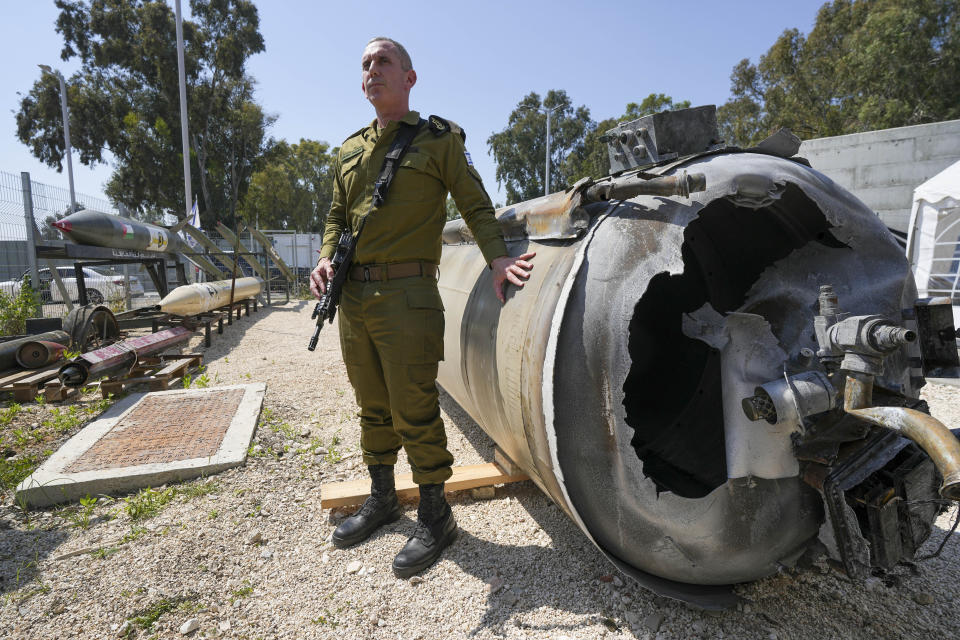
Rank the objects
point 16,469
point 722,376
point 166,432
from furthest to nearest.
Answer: point 166,432
point 16,469
point 722,376

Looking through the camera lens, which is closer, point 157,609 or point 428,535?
point 157,609

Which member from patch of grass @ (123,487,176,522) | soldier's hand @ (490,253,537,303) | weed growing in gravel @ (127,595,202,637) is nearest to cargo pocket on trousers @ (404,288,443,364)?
soldier's hand @ (490,253,537,303)

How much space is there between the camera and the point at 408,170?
7.60ft

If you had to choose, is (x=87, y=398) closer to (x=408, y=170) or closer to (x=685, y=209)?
(x=408, y=170)

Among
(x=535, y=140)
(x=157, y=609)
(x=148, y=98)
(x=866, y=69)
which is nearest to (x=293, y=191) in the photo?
(x=148, y=98)

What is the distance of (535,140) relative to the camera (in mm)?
36406

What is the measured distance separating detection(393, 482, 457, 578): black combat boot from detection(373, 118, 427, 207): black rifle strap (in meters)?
1.34

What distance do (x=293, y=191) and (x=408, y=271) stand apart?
33878 mm

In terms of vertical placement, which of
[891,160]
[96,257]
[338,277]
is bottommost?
[338,277]

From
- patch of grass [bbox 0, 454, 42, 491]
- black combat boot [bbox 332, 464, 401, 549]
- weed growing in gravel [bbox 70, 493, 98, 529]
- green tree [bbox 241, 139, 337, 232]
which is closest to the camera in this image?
black combat boot [bbox 332, 464, 401, 549]

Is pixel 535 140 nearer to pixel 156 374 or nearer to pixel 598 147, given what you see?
pixel 598 147

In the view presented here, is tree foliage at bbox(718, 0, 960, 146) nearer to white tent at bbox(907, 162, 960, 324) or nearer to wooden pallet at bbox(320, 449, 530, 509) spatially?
white tent at bbox(907, 162, 960, 324)

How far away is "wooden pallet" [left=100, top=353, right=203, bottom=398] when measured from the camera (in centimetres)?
457

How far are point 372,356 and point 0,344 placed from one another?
4675mm
